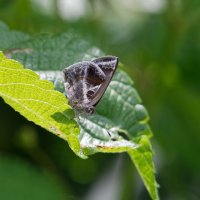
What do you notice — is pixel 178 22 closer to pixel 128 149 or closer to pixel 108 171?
pixel 108 171

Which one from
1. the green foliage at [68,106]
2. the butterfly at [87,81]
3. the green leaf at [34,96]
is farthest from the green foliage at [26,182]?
the green leaf at [34,96]

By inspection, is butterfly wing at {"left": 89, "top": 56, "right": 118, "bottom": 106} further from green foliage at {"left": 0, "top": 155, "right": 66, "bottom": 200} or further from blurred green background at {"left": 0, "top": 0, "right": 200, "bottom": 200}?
blurred green background at {"left": 0, "top": 0, "right": 200, "bottom": 200}

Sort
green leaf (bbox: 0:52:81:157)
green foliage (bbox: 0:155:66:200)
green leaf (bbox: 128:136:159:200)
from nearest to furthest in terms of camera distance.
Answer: green leaf (bbox: 0:52:81:157) < green leaf (bbox: 128:136:159:200) < green foliage (bbox: 0:155:66:200)

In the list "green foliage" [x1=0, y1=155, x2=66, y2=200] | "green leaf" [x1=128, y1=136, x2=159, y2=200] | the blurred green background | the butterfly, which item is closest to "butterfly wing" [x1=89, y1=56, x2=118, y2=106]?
the butterfly

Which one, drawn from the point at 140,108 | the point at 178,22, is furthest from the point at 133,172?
the point at 140,108

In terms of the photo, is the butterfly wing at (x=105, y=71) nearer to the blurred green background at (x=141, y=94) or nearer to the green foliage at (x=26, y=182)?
the green foliage at (x=26, y=182)

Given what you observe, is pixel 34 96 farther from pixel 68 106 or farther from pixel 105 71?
pixel 105 71
